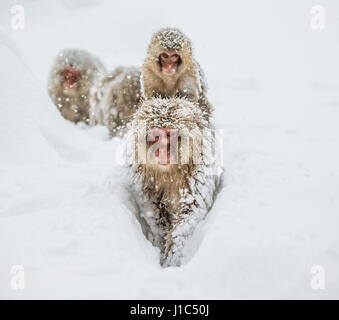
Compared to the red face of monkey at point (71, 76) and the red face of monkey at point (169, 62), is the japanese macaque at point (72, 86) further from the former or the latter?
the red face of monkey at point (169, 62)

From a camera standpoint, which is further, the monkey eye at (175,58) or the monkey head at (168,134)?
the monkey eye at (175,58)

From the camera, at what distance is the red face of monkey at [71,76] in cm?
616

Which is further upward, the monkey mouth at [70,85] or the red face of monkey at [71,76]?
the red face of monkey at [71,76]

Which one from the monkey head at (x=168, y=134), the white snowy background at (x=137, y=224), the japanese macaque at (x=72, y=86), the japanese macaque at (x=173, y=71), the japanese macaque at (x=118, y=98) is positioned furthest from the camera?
the japanese macaque at (x=72, y=86)

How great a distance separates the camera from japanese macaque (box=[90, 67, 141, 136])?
4.59m

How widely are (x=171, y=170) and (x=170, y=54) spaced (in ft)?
3.32

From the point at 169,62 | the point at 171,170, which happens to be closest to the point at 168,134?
the point at 171,170

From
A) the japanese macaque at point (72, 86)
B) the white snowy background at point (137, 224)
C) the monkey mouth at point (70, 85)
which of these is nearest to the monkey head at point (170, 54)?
the white snowy background at point (137, 224)

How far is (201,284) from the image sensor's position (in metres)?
1.52

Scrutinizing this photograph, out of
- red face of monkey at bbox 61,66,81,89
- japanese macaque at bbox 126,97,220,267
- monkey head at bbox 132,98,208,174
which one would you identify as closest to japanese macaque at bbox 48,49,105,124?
red face of monkey at bbox 61,66,81,89

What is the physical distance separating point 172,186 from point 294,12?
12205 millimetres

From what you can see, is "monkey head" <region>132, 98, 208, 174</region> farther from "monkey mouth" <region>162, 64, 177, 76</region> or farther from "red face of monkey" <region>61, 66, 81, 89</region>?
"red face of monkey" <region>61, 66, 81, 89</region>

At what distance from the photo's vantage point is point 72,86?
620 centimetres

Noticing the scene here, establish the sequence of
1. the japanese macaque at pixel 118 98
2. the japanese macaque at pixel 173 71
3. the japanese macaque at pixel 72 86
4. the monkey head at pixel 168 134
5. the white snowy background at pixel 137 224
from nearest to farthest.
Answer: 1. the white snowy background at pixel 137 224
2. the monkey head at pixel 168 134
3. the japanese macaque at pixel 173 71
4. the japanese macaque at pixel 118 98
5. the japanese macaque at pixel 72 86
